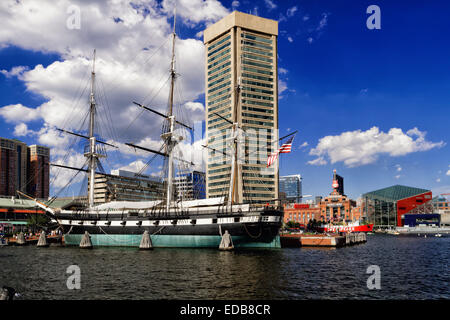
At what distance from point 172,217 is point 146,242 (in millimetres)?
6088

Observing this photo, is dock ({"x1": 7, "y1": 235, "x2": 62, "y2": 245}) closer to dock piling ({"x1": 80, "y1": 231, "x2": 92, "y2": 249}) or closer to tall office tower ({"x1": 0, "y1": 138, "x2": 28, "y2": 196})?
dock piling ({"x1": 80, "y1": 231, "x2": 92, "y2": 249})

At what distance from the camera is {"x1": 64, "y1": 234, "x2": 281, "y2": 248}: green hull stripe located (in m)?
56.1

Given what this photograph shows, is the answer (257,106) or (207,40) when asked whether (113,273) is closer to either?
(257,106)

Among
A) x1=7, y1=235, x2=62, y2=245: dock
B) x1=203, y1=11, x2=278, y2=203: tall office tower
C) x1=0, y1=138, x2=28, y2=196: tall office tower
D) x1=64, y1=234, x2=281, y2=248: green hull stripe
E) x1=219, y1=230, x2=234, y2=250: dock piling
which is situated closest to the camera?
x1=219, y1=230, x2=234, y2=250: dock piling

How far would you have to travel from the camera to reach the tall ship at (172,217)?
5550 centimetres

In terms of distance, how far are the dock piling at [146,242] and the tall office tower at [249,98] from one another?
8921 centimetres

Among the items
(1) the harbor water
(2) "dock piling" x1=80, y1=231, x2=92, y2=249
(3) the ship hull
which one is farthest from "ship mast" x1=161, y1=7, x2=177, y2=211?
(1) the harbor water

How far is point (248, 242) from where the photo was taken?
5581 centimetres

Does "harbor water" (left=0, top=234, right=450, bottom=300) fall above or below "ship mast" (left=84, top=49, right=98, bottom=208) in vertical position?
below

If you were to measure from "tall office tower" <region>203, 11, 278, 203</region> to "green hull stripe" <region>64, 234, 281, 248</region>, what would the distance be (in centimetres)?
8221

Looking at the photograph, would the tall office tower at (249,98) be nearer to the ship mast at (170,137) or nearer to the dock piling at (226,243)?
the ship mast at (170,137)
